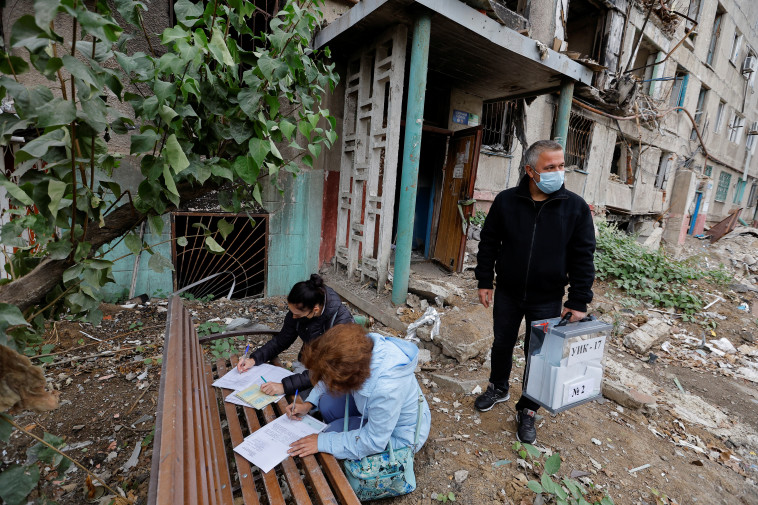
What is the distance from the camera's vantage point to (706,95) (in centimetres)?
1282

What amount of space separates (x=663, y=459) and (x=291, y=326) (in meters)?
2.77

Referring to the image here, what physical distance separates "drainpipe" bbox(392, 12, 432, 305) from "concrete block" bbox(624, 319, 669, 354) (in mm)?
2785

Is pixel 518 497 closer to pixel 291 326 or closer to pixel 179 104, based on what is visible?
pixel 291 326

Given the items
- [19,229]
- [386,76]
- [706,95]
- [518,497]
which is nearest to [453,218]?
[386,76]

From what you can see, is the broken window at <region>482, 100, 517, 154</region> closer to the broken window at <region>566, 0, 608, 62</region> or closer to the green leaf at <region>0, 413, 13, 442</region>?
the broken window at <region>566, 0, 608, 62</region>

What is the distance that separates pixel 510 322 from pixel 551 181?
0.98 m

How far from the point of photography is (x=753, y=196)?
19766mm

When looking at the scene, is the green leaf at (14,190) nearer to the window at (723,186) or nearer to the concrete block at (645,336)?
the concrete block at (645,336)

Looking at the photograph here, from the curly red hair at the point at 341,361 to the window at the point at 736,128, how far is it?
20.9 m

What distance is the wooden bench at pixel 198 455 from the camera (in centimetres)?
102

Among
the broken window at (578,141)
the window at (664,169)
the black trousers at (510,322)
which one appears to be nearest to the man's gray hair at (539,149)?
the black trousers at (510,322)

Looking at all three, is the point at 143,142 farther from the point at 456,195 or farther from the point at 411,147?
the point at 456,195

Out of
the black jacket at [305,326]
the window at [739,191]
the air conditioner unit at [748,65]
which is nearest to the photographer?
the black jacket at [305,326]

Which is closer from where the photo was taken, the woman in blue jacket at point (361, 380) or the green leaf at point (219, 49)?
the green leaf at point (219, 49)
